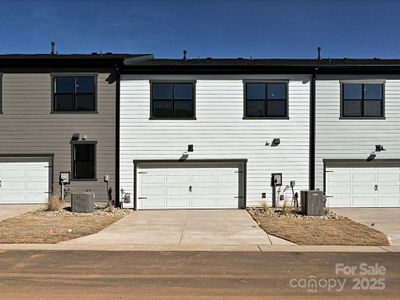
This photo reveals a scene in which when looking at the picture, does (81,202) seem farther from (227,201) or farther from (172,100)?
(227,201)

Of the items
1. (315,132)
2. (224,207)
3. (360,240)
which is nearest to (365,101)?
(315,132)

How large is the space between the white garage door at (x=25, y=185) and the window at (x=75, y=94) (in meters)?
3.17

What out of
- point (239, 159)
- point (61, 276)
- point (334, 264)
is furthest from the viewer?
point (239, 159)

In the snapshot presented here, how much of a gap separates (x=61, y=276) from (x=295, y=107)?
13595 mm

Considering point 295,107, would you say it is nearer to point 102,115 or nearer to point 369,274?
point 102,115

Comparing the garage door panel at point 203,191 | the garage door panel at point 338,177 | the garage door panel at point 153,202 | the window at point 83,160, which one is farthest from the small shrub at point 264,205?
the window at point 83,160

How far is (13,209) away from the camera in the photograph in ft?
53.8

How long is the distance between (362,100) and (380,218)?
6.01 meters

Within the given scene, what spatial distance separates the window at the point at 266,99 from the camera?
17859 millimetres

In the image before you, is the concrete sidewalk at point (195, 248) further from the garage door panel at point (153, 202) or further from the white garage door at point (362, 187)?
the white garage door at point (362, 187)

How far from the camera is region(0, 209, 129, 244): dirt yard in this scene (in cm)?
1054

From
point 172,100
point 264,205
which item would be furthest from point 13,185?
point 264,205

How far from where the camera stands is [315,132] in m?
17.9

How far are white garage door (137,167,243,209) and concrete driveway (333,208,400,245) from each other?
494cm
